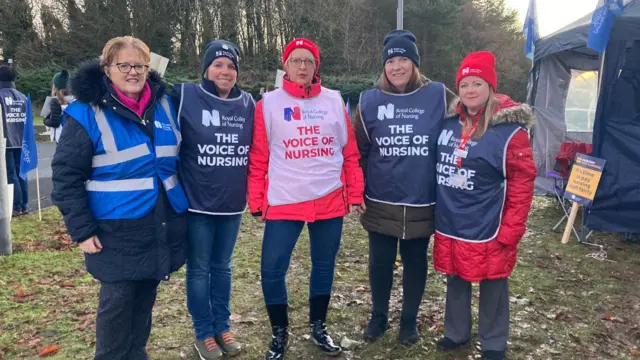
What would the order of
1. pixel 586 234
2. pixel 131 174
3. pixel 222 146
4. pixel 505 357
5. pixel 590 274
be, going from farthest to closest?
1. pixel 586 234
2. pixel 590 274
3. pixel 505 357
4. pixel 222 146
5. pixel 131 174

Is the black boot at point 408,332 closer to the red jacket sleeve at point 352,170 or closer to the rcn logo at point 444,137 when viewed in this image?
the red jacket sleeve at point 352,170

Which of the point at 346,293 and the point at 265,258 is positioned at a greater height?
the point at 265,258

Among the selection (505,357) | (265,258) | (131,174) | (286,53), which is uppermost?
(286,53)

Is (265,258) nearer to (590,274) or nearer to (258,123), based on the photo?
(258,123)

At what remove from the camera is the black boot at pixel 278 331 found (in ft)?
10.7

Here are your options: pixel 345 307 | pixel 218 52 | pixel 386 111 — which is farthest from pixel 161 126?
pixel 345 307

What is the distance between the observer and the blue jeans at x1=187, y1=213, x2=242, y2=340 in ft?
9.94

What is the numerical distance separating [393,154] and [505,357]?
67.7 inches

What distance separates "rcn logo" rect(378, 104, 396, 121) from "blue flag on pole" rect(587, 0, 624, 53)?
427cm

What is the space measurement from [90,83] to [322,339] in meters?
2.30

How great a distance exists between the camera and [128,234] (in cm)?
252

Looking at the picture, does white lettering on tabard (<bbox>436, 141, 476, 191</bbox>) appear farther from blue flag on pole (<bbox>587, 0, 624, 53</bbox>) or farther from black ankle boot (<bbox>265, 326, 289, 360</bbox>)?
blue flag on pole (<bbox>587, 0, 624, 53</bbox>)

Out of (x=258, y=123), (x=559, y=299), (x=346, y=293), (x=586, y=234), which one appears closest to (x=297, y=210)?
(x=258, y=123)

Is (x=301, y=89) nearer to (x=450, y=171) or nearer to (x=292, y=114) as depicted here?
(x=292, y=114)
